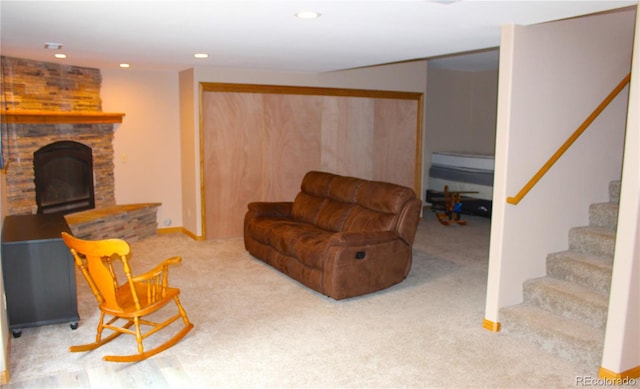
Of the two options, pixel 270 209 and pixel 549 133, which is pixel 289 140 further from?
pixel 549 133

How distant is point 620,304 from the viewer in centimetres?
305

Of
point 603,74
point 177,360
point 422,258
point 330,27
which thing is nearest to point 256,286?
point 177,360

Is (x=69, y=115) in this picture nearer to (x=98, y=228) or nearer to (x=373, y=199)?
(x=98, y=228)

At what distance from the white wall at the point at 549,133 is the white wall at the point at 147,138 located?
14.7 feet

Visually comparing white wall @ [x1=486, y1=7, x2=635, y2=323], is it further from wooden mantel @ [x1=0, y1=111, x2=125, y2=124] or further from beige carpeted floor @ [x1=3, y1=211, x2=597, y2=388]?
wooden mantel @ [x1=0, y1=111, x2=125, y2=124]

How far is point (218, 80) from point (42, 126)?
2023 millimetres

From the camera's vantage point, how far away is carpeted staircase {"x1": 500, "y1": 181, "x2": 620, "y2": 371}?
3.41 meters

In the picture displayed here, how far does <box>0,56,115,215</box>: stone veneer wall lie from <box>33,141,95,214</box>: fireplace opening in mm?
74

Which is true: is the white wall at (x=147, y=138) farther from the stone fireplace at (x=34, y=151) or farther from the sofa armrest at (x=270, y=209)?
the sofa armrest at (x=270, y=209)

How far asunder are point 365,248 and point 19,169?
12.6 feet

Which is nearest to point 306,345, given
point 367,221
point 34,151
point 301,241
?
point 301,241

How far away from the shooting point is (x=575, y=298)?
143 inches

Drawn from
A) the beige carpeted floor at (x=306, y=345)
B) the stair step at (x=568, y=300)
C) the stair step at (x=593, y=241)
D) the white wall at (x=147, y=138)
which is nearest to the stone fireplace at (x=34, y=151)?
the white wall at (x=147, y=138)

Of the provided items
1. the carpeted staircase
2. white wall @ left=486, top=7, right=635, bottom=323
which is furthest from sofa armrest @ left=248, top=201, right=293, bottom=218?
the carpeted staircase
